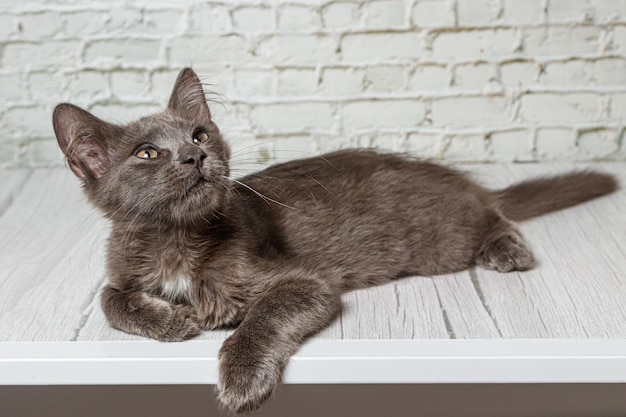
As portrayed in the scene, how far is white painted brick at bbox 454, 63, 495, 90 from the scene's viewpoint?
9.48 feet

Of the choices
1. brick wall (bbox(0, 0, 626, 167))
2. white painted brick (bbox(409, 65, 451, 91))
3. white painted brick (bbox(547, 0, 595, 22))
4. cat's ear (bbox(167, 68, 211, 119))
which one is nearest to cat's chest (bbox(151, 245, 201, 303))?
cat's ear (bbox(167, 68, 211, 119))

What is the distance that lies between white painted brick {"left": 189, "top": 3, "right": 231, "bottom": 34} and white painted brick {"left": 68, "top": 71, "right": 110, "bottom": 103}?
35cm

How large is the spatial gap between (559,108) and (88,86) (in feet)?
5.12

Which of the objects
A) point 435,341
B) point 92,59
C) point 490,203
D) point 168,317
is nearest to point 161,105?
point 92,59

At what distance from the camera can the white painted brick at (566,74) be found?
9.42 feet

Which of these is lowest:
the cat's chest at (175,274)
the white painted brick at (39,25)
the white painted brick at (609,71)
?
the white painted brick at (609,71)

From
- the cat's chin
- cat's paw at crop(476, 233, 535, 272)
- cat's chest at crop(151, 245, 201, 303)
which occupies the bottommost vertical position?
cat's paw at crop(476, 233, 535, 272)

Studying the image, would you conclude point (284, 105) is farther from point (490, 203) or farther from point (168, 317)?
point (168, 317)

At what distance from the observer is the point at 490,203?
2178 mm

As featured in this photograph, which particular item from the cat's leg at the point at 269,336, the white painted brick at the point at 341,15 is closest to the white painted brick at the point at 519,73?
the white painted brick at the point at 341,15

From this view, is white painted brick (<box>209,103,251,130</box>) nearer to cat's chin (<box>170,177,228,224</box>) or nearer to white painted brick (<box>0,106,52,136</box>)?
white painted brick (<box>0,106,52,136</box>)

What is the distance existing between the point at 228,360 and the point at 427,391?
0.37 metres

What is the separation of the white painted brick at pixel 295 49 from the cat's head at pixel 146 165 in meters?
1.25

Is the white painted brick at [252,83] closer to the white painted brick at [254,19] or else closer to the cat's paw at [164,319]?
the white painted brick at [254,19]
